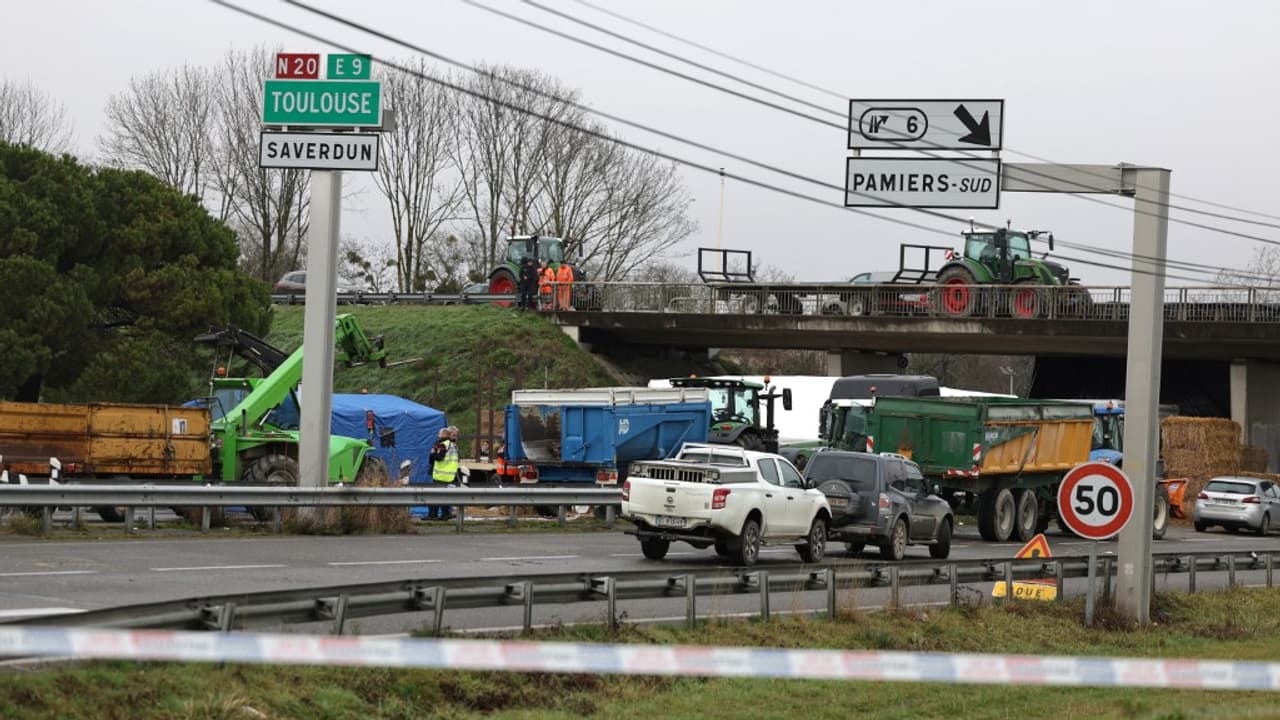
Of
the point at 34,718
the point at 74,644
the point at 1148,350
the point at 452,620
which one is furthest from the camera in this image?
the point at 1148,350

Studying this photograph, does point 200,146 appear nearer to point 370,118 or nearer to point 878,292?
point 878,292

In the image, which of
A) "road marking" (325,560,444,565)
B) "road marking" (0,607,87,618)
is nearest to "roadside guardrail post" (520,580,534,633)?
"road marking" (0,607,87,618)

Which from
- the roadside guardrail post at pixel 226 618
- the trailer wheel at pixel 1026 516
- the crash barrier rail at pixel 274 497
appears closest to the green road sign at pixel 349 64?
the crash barrier rail at pixel 274 497

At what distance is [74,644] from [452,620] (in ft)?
26.9

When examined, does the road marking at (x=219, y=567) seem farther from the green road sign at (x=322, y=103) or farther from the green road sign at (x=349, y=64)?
the green road sign at (x=349, y=64)

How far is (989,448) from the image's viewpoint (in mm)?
31234

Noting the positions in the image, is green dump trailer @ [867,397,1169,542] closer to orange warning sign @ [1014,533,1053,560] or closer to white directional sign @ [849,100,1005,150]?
orange warning sign @ [1014,533,1053,560]

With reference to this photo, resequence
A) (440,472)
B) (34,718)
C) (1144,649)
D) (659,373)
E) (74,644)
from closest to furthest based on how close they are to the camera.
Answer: (74,644)
(34,718)
(1144,649)
(440,472)
(659,373)

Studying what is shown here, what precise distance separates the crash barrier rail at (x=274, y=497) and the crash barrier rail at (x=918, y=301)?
25.2 meters

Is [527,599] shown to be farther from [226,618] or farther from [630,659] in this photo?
[630,659]

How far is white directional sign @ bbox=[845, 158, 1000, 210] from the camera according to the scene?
20.3 m

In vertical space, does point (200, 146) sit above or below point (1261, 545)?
above

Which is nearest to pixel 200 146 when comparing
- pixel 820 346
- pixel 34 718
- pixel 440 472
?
pixel 820 346

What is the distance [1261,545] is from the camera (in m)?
37.4
